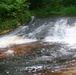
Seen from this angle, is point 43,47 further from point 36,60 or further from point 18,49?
point 36,60

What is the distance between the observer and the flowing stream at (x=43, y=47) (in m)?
9.62

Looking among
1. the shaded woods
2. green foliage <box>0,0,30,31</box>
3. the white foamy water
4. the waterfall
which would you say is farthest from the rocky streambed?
the shaded woods

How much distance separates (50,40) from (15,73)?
566 centimetres

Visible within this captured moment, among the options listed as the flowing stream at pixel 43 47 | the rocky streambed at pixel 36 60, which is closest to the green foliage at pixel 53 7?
the flowing stream at pixel 43 47

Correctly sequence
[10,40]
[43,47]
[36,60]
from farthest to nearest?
1. [10,40]
2. [43,47]
3. [36,60]

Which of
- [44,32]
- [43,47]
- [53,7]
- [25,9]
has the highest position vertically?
[43,47]

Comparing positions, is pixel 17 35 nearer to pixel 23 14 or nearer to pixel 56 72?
pixel 23 14

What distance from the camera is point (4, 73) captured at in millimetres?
9172

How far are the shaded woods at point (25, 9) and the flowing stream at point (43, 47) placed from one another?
77cm

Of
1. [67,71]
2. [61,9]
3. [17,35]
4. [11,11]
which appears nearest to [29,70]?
[67,71]

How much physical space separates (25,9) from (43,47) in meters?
8.54

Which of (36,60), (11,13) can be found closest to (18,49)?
(36,60)

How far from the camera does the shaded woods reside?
17.5 m

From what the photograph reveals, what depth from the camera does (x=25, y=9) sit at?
803 inches
